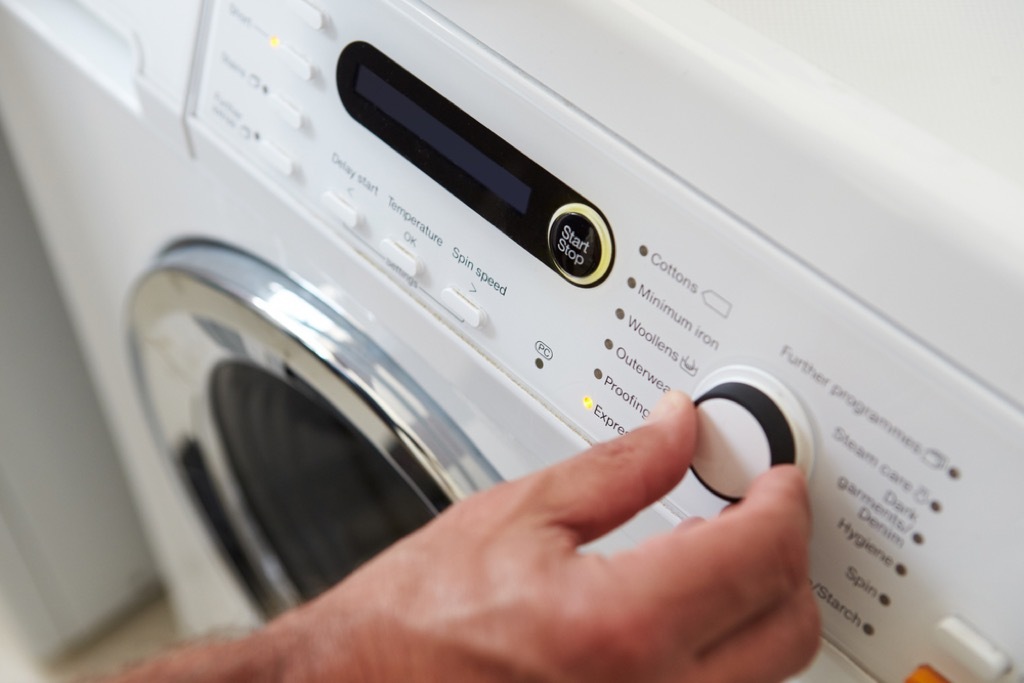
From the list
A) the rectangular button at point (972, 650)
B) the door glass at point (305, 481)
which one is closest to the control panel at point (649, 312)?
the rectangular button at point (972, 650)

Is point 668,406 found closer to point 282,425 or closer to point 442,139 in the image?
point 442,139

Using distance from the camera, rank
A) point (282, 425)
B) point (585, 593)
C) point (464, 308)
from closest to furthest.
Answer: point (585, 593) → point (464, 308) → point (282, 425)

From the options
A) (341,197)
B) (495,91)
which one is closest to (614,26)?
(495,91)

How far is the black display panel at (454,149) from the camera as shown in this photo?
35 centimetres

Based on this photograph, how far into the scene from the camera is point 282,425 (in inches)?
26.7

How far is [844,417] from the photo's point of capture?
303 millimetres

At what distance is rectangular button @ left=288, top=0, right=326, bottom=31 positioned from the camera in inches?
15.5

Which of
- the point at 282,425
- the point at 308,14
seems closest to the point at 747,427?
the point at 308,14

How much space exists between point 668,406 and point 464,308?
10cm

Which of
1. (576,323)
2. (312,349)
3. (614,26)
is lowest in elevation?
(312,349)

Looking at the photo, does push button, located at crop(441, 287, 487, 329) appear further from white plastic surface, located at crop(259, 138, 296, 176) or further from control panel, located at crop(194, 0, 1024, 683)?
white plastic surface, located at crop(259, 138, 296, 176)

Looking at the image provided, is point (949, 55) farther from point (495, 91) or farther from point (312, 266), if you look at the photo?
point (312, 266)

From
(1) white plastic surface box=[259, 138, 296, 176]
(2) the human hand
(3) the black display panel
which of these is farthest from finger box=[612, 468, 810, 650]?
(1) white plastic surface box=[259, 138, 296, 176]

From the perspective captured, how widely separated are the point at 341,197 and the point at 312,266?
6cm
